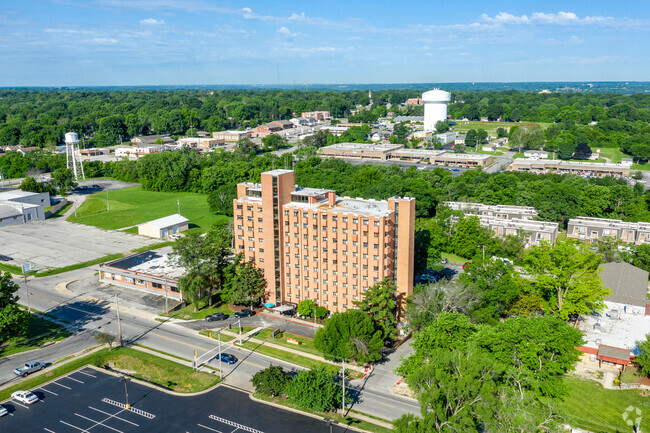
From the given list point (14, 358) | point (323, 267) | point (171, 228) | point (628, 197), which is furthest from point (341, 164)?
point (14, 358)

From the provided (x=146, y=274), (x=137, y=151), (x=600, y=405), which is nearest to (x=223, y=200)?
(x=146, y=274)

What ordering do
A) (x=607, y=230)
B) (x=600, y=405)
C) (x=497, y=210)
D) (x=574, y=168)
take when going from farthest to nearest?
(x=574, y=168)
(x=497, y=210)
(x=607, y=230)
(x=600, y=405)

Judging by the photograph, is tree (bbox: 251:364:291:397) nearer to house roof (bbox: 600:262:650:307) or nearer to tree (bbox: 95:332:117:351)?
tree (bbox: 95:332:117:351)

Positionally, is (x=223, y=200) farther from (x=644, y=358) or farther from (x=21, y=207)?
(x=644, y=358)

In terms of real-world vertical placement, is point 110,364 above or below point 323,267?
below

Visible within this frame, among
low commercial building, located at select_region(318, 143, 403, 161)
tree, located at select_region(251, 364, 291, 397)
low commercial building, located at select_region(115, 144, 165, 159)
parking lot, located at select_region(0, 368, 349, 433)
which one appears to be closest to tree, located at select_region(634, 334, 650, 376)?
parking lot, located at select_region(0, 368, 349, 433)

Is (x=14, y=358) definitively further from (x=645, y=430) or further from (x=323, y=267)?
(x=645, y=430)

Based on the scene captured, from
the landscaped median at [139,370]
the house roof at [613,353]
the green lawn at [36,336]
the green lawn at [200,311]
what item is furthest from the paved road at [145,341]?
the house roof at [613,353]
